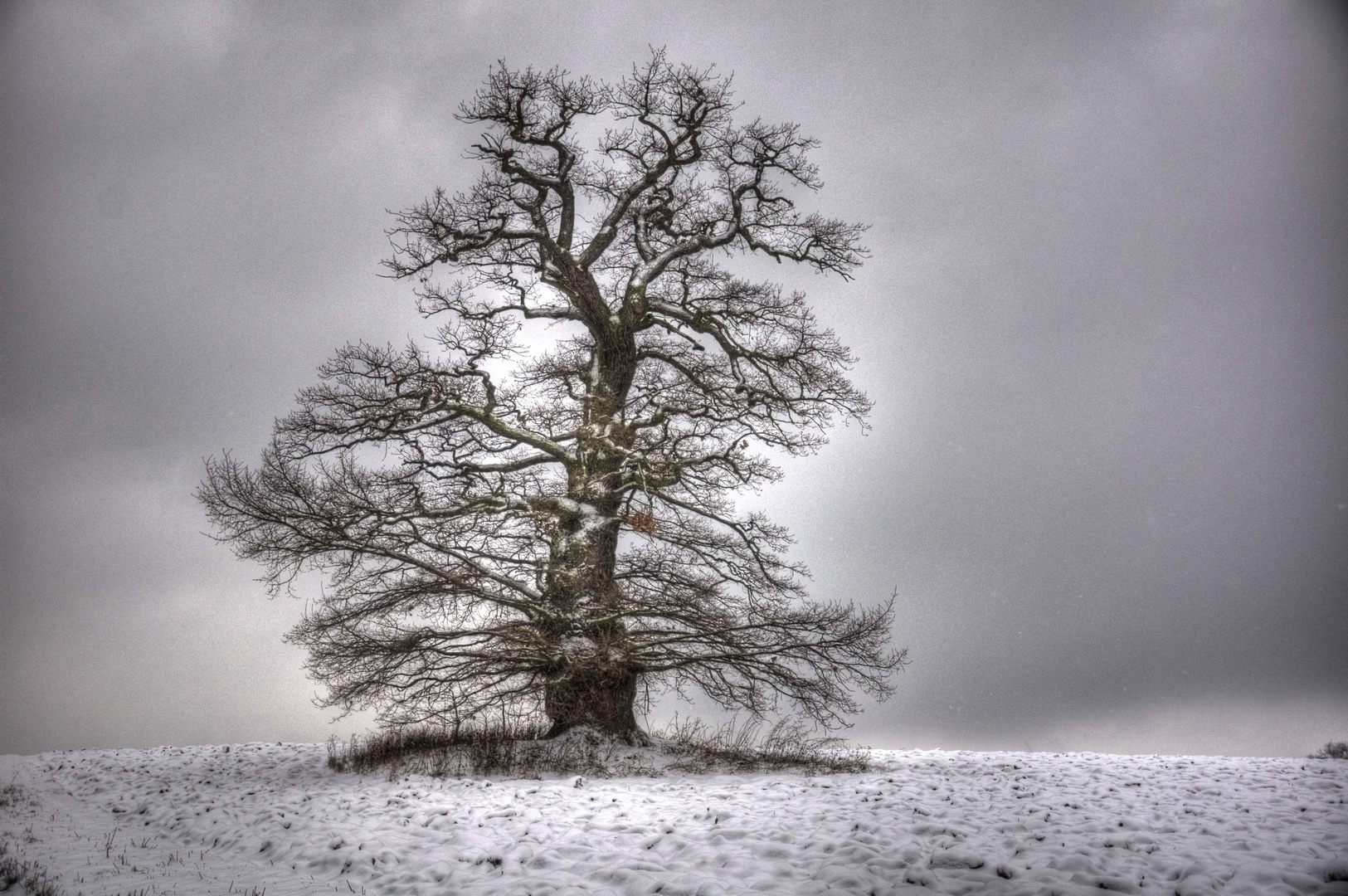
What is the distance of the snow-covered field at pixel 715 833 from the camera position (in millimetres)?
5742

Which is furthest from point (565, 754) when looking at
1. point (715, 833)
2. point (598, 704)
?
point (715, 833)

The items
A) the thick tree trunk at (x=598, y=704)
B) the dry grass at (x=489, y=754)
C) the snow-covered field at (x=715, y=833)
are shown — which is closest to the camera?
the snow-covered field at (x=715, y=833)

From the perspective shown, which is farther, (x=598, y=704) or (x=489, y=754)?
(x=598, y=704)

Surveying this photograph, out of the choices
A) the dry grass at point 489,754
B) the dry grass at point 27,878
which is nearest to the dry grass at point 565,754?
the dry grass at point 489,754

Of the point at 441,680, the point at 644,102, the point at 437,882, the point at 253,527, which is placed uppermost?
the point at 644,102

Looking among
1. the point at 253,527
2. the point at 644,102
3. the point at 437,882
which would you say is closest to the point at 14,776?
the point at 253,527

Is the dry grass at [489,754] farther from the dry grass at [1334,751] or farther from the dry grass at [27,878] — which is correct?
the dry grass at [1334,751]

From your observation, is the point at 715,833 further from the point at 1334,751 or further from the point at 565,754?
the point at 1334,751

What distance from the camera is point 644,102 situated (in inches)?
561

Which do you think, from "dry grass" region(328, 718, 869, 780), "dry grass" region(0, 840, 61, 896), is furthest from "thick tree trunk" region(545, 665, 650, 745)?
"dry grass" region(0, 840, 61, 896)

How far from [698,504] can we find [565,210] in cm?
632

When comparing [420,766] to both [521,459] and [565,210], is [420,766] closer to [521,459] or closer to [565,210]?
[521,459]

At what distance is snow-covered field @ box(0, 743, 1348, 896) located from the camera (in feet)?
18.8

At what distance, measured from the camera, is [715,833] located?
6836mm
